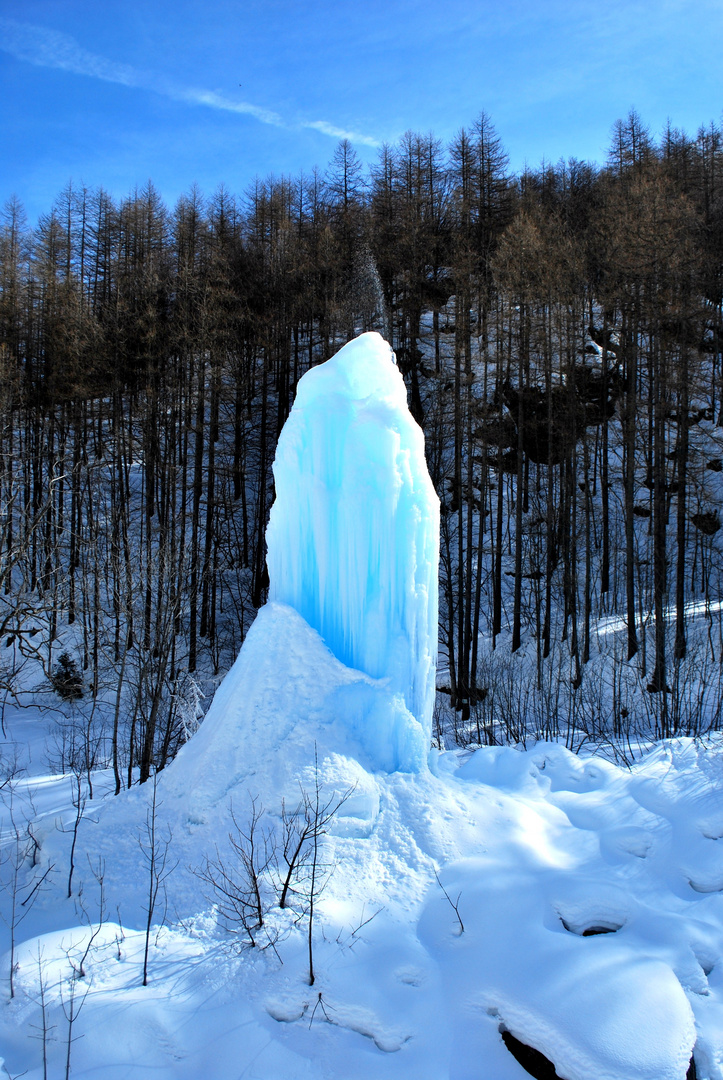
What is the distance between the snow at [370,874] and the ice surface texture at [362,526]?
0.08 feet

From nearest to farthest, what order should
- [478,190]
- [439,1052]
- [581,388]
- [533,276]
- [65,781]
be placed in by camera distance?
1. [439,1052]
2. [65,781]
3. [533,276]
4. [581,388]
5. [478,190]

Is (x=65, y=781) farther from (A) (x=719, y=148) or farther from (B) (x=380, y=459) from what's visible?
(A) (x=719, y=148)

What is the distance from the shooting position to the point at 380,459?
643 centimetres

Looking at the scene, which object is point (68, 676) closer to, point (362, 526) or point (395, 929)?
point (362, 526)

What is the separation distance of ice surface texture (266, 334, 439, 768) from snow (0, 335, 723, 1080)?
3 cm

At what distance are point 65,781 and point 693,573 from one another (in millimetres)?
16860

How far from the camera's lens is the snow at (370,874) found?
140 inches

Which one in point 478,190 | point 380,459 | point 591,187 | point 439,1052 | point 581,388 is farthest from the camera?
point 591,187

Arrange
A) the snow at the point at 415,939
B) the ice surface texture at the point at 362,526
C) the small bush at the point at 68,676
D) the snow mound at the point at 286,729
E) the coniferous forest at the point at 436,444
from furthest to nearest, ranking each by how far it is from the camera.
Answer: the small bush at the point at 68,676, the coniferous forest at the point at 436,444, the ice surface texture at the point at 362,526, the snow mound at the point at 286,729, the snow at the point at 415,939

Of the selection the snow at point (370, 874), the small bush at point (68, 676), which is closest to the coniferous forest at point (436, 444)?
the small bush at point (68, 676)

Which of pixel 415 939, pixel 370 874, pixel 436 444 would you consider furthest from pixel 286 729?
pixel 436 444

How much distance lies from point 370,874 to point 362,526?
329 cm

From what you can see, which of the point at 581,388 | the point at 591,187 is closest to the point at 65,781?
the point at 581,388

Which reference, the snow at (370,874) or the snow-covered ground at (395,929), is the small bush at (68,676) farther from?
the snow-covered ground at (395,929)
